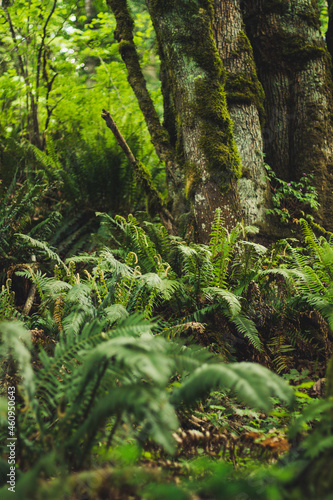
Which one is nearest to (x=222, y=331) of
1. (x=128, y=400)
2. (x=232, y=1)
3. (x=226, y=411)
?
(x=226, y=411)

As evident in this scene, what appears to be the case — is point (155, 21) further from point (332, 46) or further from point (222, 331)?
point (222, 331)

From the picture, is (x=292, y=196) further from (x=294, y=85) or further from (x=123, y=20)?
(x=123, y=20)

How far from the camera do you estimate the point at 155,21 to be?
3688mm

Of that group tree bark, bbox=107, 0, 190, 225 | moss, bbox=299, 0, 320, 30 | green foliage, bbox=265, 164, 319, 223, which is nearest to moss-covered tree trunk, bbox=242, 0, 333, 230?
moss, bbox=299, 0, 320, 30

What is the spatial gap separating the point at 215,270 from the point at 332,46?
12.9 feet

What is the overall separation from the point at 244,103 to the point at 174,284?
2298 mm

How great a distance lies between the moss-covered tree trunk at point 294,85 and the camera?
413 centimetres

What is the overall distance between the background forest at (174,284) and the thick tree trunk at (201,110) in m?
0.02

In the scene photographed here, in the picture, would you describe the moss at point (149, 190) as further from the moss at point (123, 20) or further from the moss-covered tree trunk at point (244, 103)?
the moss at point (123, 20)

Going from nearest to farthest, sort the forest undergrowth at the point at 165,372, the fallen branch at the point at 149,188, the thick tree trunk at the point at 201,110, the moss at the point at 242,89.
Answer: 1. the forest undergrowth at the point at 165,372
2. the thick tree trunk at the point at 201,110
3. the moss at the point at 242,89
4. the fallen branch at the point at 149,188

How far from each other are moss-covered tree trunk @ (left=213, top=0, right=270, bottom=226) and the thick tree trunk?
0.27 meters

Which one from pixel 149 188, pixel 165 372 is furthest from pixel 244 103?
pixel 165 372

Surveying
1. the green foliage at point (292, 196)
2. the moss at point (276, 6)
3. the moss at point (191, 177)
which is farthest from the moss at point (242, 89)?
the moss at point (276, 6)

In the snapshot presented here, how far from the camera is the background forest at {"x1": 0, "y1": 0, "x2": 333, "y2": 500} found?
110cm
